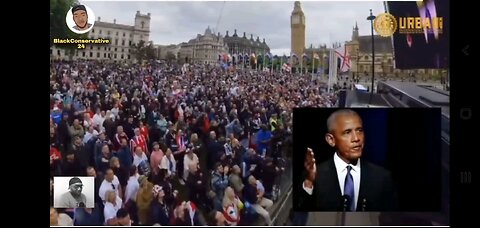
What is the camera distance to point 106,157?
350 cm

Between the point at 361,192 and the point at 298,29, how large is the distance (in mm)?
1391

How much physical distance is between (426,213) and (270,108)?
146 cm

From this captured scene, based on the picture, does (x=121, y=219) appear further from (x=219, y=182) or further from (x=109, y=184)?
(x=219, y=182)

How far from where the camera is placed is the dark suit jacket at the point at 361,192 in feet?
11.3

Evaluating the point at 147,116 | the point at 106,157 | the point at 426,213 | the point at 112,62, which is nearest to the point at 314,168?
the point at 426,213

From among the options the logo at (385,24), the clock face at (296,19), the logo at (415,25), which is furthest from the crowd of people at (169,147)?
the logo at (415,25)

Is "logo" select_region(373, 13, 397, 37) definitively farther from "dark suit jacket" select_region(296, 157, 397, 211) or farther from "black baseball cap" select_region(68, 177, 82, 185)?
"black baseball cap" select_region(68, 177, 82, 185)

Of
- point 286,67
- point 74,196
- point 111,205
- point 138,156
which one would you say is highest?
point 286,67

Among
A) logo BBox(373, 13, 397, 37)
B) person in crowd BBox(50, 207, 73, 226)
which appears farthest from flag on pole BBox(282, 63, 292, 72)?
person in crowd BBox(50, 207, 73, 226)

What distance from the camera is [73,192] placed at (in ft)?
10.8

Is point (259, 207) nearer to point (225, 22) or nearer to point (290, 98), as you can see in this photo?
point (290, 98)

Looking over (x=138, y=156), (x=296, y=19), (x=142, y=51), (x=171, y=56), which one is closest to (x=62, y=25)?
(x=142, y=51)

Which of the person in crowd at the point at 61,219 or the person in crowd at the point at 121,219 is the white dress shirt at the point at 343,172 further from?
the person in crowd at the point at 61,219
